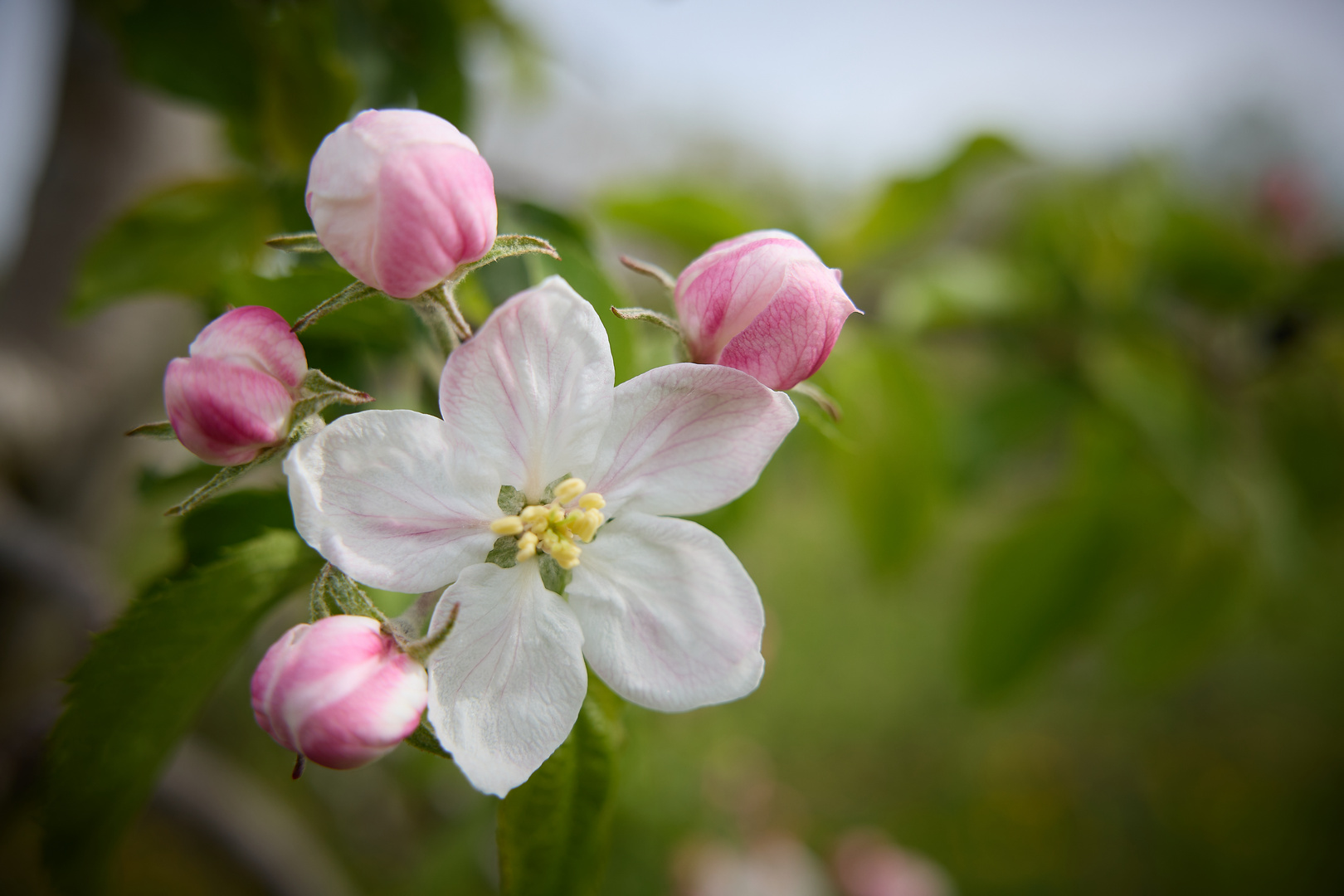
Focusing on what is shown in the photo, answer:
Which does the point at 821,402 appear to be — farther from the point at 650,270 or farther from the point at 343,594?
the point at 343,594

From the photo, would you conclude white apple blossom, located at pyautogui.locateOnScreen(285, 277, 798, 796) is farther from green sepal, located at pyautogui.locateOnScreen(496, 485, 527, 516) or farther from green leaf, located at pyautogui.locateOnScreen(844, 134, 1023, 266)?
green leaf, located at pyautogui.locateOnScreen(844, 134, 1023, 266)

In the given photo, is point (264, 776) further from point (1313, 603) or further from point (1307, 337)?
point (1313, 603)

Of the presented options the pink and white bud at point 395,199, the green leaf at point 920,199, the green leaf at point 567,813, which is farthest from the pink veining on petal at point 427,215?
the green leaf at point 920,199

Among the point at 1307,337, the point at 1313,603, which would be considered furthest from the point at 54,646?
the point at 1313,603

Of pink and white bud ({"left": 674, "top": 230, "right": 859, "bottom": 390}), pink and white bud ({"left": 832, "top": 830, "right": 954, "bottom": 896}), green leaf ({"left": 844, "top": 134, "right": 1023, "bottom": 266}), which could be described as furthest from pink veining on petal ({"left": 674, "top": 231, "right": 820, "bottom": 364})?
pink and white bud ({"left": 832, "top": 830, "right": 954, "bottom": 896})

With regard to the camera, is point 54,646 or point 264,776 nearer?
point 54,646
